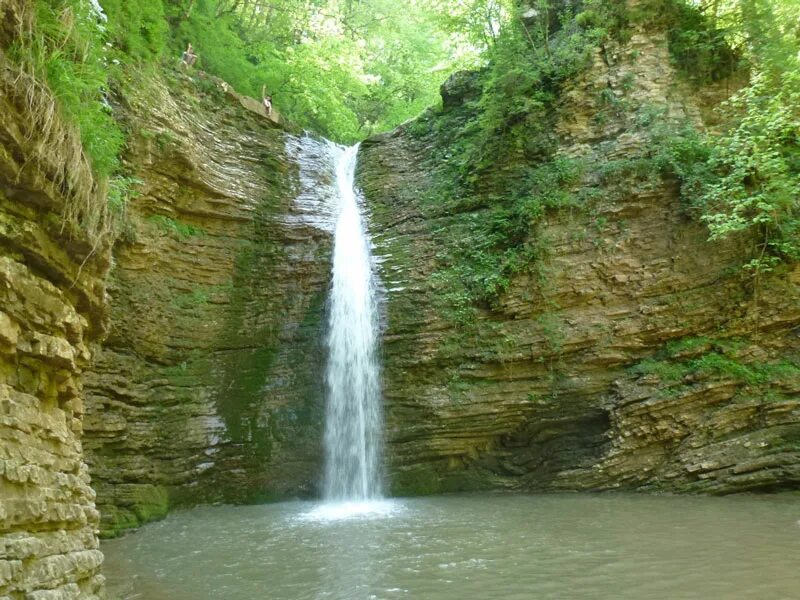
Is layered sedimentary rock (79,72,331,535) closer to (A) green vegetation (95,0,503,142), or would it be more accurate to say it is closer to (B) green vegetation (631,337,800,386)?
(A) green vegetation (95,0,503,142)

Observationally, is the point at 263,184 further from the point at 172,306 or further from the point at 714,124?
the point at 714,124

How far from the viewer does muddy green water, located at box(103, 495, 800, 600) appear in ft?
16.8

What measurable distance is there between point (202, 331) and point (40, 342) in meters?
8.00

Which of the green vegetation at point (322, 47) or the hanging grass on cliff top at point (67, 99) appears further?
the green vegetation at point (322, 47)

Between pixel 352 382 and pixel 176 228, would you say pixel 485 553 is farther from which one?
pixel 176 228

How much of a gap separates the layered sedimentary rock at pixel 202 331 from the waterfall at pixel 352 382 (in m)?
0.34

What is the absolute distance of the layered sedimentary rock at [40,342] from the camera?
352 cm

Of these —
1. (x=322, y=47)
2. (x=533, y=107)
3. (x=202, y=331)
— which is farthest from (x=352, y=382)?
(x=322, y=47)

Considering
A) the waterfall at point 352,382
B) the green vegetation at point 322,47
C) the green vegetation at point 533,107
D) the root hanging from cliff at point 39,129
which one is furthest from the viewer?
the green vegetation at point 322,47

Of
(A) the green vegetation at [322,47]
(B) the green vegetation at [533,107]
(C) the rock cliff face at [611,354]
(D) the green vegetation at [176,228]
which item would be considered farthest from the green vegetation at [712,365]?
(A) the green vegetation at [322,47]

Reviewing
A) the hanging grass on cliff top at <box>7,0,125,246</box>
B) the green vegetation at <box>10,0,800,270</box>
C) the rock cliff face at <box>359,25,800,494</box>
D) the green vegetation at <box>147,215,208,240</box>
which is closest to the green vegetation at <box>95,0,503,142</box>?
the green vegetation at <box>10,0,800,270</box>

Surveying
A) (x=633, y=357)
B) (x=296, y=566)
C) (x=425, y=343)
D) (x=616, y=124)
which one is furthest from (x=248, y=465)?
(x=616, y=124)

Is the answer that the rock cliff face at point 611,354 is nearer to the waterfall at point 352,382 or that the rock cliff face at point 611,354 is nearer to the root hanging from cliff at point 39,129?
the waterfall at point 352,382

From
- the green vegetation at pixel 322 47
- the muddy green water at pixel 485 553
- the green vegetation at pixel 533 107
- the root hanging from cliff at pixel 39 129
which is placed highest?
the green vegetation at pixel 322 47
